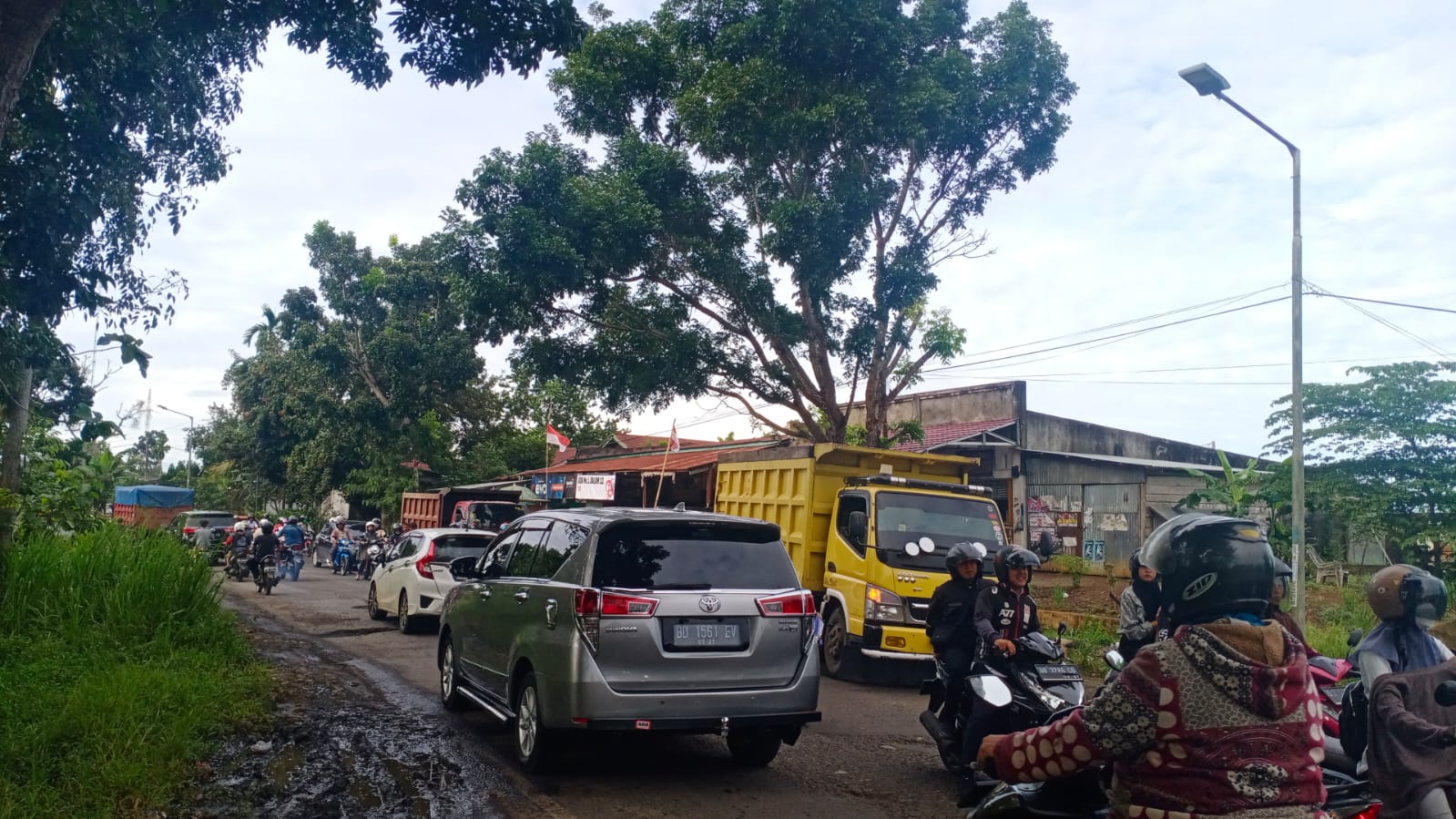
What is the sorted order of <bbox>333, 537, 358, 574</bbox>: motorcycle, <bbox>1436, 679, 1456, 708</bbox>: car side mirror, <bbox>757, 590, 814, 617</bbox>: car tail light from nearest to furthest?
1. <bbox>1436, 679, 1456, 708</bbox>: car side mirror
2. <bbox>757, 590, 814, 617</bbox>: car tail light
3. <bbox>333, 537, 358, 574</bbox>: motorcycle

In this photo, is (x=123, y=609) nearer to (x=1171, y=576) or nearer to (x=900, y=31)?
(x=1171, y=576)

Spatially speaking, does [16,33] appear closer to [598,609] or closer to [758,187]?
[598,609]

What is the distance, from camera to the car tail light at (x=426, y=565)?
1415cm

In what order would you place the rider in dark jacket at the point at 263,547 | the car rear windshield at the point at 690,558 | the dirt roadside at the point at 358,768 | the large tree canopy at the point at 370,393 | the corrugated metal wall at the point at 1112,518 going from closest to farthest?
the dirt roadside at the point at 358,768 → the car rear windshield at the point at 690,558 → the corrugated metal wall at the point at 1112,518 → the rider in dark jacket at the point at 263,547 → the large tree canopy at the point at 370,393

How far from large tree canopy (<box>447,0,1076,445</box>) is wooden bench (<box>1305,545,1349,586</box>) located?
7.18 metres

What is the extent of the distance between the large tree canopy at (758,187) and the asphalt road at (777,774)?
25.4 ft

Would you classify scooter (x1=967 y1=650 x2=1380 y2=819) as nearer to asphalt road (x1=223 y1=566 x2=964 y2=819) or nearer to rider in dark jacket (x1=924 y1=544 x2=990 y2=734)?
asphalt road (x1=223 y1=566 x2=964 y2=819)

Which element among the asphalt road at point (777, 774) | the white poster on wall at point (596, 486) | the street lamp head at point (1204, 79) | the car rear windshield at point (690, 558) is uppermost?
the street lamp head at point (1204, 79)

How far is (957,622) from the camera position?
22.3 ft

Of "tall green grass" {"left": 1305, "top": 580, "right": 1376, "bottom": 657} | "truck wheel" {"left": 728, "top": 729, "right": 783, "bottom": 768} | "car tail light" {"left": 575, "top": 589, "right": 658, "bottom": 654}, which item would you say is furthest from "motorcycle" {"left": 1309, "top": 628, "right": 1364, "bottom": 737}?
"tall green grass" {"left": 1305, "top": 580, "right": 1376, "bottom": 657}

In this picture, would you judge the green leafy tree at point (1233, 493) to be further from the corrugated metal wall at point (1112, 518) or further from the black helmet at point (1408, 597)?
the black helmet at point (1408, 597)

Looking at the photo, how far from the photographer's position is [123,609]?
30.1ft

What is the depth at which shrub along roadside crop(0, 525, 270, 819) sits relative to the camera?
223 inches

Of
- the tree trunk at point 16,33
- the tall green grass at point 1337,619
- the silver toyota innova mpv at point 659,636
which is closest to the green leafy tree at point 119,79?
the tree trunk at point 16,33
